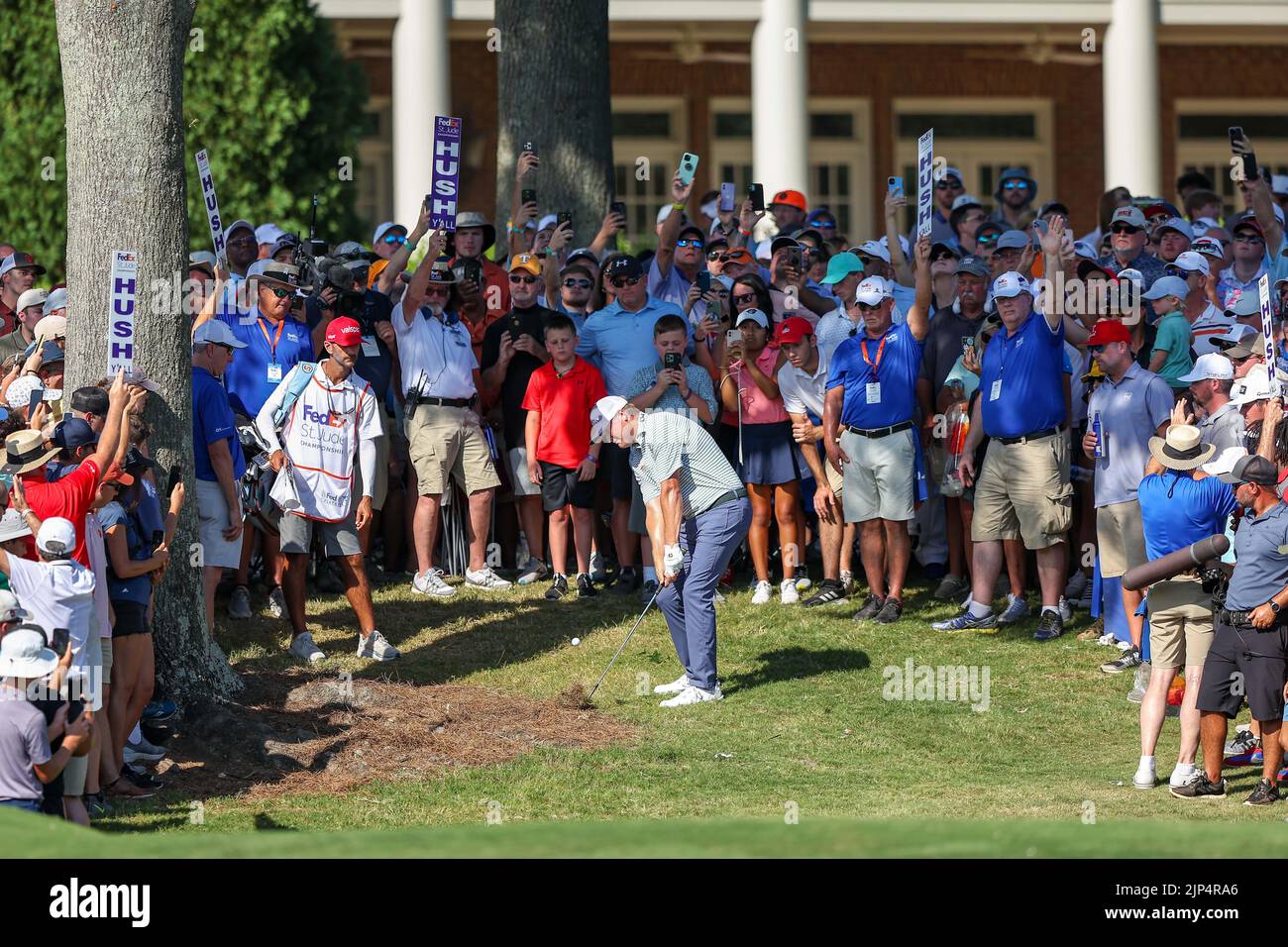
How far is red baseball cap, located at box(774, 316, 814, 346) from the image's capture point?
12625 mm

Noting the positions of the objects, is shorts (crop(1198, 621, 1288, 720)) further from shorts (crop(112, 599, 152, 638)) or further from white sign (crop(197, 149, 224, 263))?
white sign (crop(197, 149, 224, 263))

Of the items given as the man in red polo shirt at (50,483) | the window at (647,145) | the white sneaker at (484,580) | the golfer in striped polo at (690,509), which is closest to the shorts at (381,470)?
the white sneaker at (484,580)

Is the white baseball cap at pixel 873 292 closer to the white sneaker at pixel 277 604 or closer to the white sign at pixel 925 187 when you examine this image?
the white sign at pixel 925 187

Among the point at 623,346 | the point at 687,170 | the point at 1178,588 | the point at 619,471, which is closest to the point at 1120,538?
the point at 1178,588

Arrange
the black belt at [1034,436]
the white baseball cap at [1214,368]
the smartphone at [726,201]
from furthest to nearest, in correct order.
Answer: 1. the smartphone at [726,201]
2. the black belt at [1034,436]
3. the white baseball cap at [1214,368]

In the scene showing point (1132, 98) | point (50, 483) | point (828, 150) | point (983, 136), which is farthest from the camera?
point (983, 136)

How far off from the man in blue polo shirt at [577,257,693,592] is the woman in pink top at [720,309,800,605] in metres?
0.46

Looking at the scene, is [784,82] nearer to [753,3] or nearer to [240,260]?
[753,3]

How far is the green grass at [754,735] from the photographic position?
8586 mm

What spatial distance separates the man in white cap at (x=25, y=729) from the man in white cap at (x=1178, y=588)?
505cm

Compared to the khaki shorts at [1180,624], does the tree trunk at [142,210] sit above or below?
above

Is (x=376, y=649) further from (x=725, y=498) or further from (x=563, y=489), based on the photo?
(x=725, y=498)

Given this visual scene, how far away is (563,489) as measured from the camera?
42.0ft

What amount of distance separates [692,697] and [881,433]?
260cm
